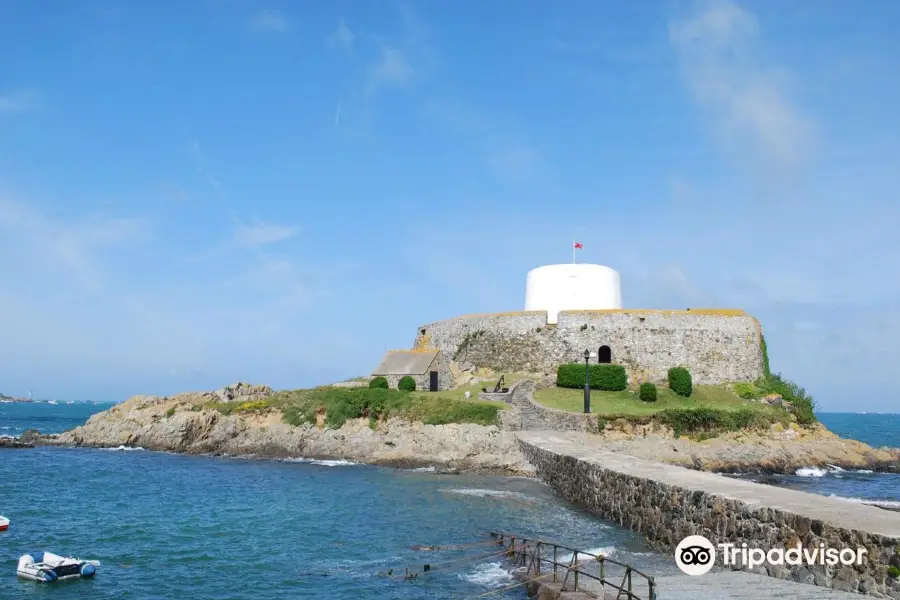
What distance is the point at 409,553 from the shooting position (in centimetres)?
1672

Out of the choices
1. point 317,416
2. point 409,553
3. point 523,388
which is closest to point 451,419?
point 523,388

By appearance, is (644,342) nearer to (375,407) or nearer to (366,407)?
(375,407)

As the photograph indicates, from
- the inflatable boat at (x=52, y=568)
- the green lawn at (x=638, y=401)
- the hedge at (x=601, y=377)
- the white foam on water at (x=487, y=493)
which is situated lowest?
the inflatable boat at (x=52, y=568)

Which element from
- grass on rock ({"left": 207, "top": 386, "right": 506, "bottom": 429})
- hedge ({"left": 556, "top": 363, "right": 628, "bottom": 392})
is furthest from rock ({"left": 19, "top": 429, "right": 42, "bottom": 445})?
hedge ({"left": 556, "top": 363, "right": 628, "bottom": 392})

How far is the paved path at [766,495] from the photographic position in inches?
418

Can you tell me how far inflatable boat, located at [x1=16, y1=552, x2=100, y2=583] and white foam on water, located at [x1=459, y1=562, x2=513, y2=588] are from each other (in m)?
8.31

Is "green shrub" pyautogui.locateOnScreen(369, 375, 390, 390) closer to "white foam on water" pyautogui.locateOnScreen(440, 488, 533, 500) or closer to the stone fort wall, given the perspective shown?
the stone fort wall

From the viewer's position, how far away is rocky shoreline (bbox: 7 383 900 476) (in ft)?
104

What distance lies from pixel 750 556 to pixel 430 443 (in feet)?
76.0

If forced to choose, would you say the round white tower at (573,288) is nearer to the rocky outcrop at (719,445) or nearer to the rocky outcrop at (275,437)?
the rocky outcrop at (719,445)

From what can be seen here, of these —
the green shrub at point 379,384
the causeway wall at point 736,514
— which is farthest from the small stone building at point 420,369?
the causeway wall at point 736,514

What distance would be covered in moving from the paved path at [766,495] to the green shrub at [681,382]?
52.1 feet

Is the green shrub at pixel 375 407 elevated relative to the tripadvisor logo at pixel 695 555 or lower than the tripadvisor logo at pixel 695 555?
elevated

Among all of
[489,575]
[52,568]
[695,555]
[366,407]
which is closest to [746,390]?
[366,407]
